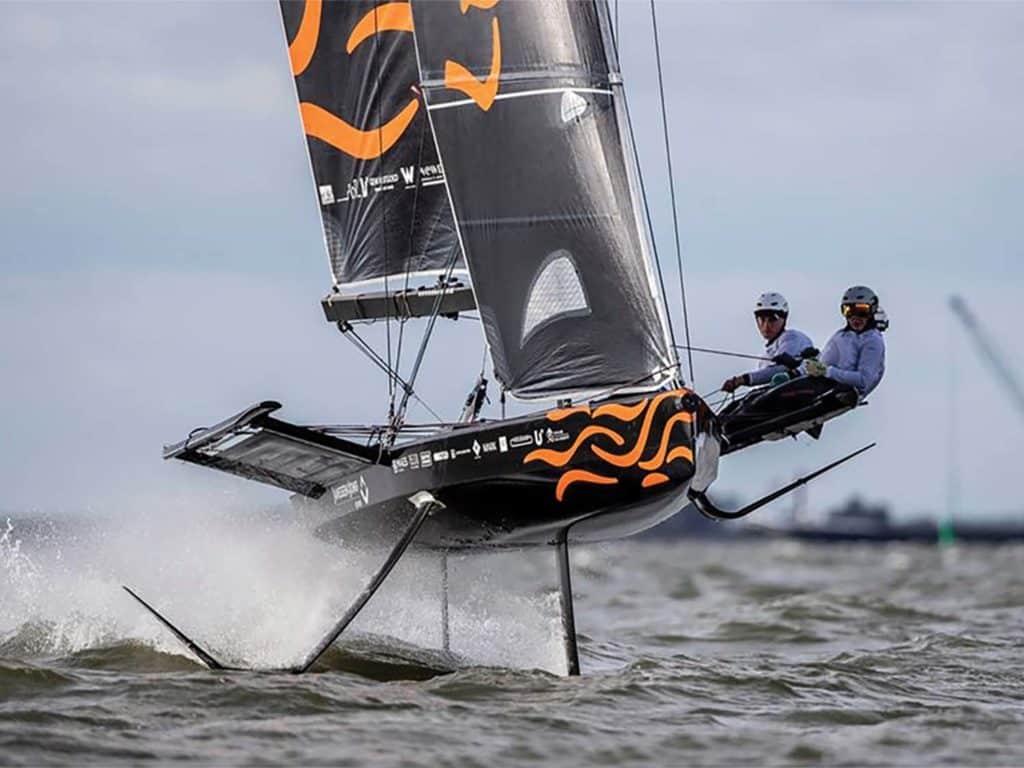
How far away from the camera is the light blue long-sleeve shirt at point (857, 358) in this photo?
1427 cm

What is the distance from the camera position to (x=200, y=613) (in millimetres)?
15430

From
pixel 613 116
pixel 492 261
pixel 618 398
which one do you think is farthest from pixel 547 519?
pixel 613 116

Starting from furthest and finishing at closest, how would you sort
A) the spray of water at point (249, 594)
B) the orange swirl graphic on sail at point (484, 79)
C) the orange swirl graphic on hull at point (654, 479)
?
the spray of water at point (249, 594) → the orange swirl graphic on sail at point (484, 79) → the orange swirl graphic on hull at point (654, 479)

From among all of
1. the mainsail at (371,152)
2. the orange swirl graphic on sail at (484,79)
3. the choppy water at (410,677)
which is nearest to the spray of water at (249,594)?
the choppy water at (410,677)

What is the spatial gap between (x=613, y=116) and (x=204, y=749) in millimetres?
5588

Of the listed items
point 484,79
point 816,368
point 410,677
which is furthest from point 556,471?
point 484,79

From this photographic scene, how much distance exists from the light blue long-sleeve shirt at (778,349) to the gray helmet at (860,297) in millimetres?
414

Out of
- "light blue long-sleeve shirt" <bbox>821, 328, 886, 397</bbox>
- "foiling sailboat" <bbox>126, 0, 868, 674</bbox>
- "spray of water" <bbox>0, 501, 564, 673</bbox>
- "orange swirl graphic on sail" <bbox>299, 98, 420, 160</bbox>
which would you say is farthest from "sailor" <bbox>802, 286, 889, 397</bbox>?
"orange swirl graphic on sail" <bbox>299, 98, 420, 160</bbox>

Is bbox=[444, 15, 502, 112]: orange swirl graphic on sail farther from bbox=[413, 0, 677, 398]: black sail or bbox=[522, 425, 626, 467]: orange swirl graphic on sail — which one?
bbox=[522, 425, 626, 467]: orange swirl graphic on sail

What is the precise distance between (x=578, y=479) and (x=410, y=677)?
1979mm

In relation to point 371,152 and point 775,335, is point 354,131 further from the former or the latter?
point 775,335

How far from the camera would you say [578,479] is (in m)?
13.5

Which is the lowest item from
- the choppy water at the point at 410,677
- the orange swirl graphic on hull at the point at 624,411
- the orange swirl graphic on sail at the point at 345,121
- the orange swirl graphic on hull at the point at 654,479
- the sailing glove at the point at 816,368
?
the choppy water at the point at 410,677

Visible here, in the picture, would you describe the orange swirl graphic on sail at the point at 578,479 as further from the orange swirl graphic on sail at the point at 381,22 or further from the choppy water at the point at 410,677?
the orange swirl graphic on sail at the point at 381,22
